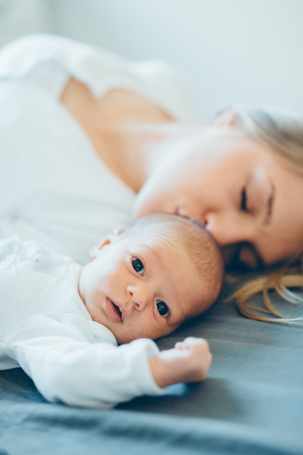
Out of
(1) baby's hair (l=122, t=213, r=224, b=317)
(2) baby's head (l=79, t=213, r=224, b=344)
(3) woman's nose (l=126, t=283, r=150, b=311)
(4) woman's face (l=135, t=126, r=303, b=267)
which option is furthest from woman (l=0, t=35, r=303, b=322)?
(3) woman's nose (l=126, t=283, r=150, b=311)

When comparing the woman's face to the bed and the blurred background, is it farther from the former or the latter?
the blurred background

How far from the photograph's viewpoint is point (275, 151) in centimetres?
120

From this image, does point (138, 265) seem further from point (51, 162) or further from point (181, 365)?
point (51, 162)

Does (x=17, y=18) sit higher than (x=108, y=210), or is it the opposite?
(x=17, y=18)

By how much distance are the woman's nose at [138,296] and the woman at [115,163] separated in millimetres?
356

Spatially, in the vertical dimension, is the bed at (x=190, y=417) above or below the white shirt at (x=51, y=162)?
below

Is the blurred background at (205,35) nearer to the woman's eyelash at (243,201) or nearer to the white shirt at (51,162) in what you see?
the white shirt at (51,162)

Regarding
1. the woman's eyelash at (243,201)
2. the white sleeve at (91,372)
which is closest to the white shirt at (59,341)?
the white sleeve at (91,372)

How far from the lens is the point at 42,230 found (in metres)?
1.20

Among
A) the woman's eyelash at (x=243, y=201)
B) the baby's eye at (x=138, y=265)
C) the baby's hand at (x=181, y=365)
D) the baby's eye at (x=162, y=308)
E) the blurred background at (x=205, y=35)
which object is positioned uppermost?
the blurred background at (x=205, y=35)

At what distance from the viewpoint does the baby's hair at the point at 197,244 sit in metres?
0.91

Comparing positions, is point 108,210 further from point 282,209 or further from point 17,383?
point 17,383

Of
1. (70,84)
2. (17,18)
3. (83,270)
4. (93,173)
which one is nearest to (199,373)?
(83,270)

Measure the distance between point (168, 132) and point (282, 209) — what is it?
0.61m
